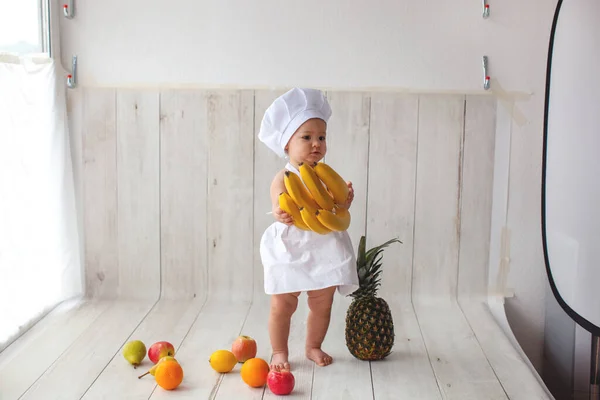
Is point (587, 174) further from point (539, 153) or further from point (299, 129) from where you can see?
point (299, 129)

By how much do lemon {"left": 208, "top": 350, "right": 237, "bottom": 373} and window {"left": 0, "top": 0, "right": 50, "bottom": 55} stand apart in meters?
1.10

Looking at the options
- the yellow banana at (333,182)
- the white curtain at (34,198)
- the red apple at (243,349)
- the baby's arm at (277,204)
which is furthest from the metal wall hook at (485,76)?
the white curtain at (34,198)

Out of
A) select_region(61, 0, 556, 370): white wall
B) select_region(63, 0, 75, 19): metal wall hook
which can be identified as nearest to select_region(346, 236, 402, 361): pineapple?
select_region(61, 0, 556, 370): white wall

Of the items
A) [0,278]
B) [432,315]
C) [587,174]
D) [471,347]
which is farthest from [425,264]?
[0,278]

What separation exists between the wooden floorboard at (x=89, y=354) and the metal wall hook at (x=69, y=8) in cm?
107

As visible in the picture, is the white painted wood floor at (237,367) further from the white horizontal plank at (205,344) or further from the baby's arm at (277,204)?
the baby's arm at (277,204)

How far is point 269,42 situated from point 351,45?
0.98 ft

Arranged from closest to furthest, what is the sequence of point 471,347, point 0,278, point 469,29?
point 0,278 → point 471,347 → point 469,29

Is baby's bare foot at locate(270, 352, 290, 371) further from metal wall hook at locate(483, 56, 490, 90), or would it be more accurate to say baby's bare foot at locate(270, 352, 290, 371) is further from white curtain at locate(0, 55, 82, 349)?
metal wall hook at locate(483, 56, 490, 90)

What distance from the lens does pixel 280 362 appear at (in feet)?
6.70

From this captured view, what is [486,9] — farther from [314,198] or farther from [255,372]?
[255,372]

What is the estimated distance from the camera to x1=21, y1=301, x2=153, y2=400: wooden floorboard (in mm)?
1867

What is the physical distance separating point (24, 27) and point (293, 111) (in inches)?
40.0

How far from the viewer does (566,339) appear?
2.57 m
